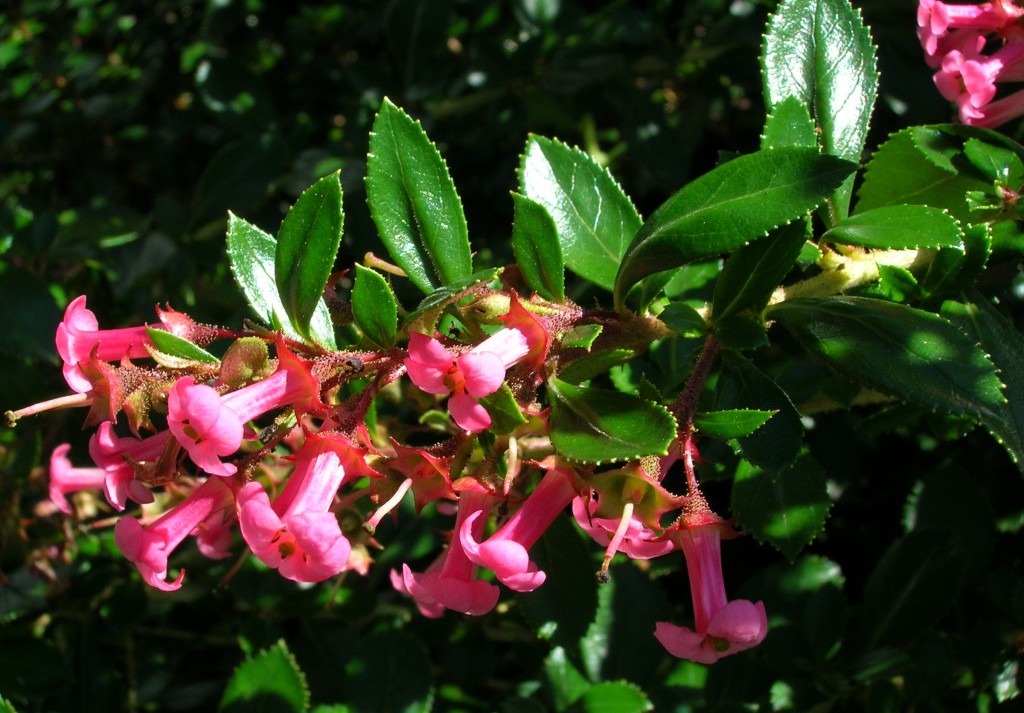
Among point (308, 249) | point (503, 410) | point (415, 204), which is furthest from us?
point (415, 204)

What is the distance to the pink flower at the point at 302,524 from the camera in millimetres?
841

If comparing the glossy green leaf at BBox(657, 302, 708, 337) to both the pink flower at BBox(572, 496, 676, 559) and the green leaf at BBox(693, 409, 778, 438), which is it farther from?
the pink flower at BBox(572, 496, 676, 559)

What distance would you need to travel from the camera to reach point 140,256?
210cm

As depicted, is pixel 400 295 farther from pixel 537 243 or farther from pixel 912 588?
pixel 912 588

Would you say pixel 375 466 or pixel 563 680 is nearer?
pixel 375 466

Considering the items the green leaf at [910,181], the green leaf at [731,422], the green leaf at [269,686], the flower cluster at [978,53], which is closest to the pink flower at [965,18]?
the flower cluster at [978,53]

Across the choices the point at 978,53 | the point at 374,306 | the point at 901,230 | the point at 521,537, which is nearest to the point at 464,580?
the point at 521,537

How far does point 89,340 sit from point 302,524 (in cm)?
30

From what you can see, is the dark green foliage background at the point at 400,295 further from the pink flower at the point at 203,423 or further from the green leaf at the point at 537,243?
the pink flower at the point at 203,423

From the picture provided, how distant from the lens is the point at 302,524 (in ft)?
2.75

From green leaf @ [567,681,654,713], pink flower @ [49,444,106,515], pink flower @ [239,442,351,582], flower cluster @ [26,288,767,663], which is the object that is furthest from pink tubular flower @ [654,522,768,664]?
pink flower @ [49,444,106,515]

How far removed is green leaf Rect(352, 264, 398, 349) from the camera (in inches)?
38.0

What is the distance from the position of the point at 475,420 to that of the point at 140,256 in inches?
58.2

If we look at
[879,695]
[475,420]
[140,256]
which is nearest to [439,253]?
[475,420]
